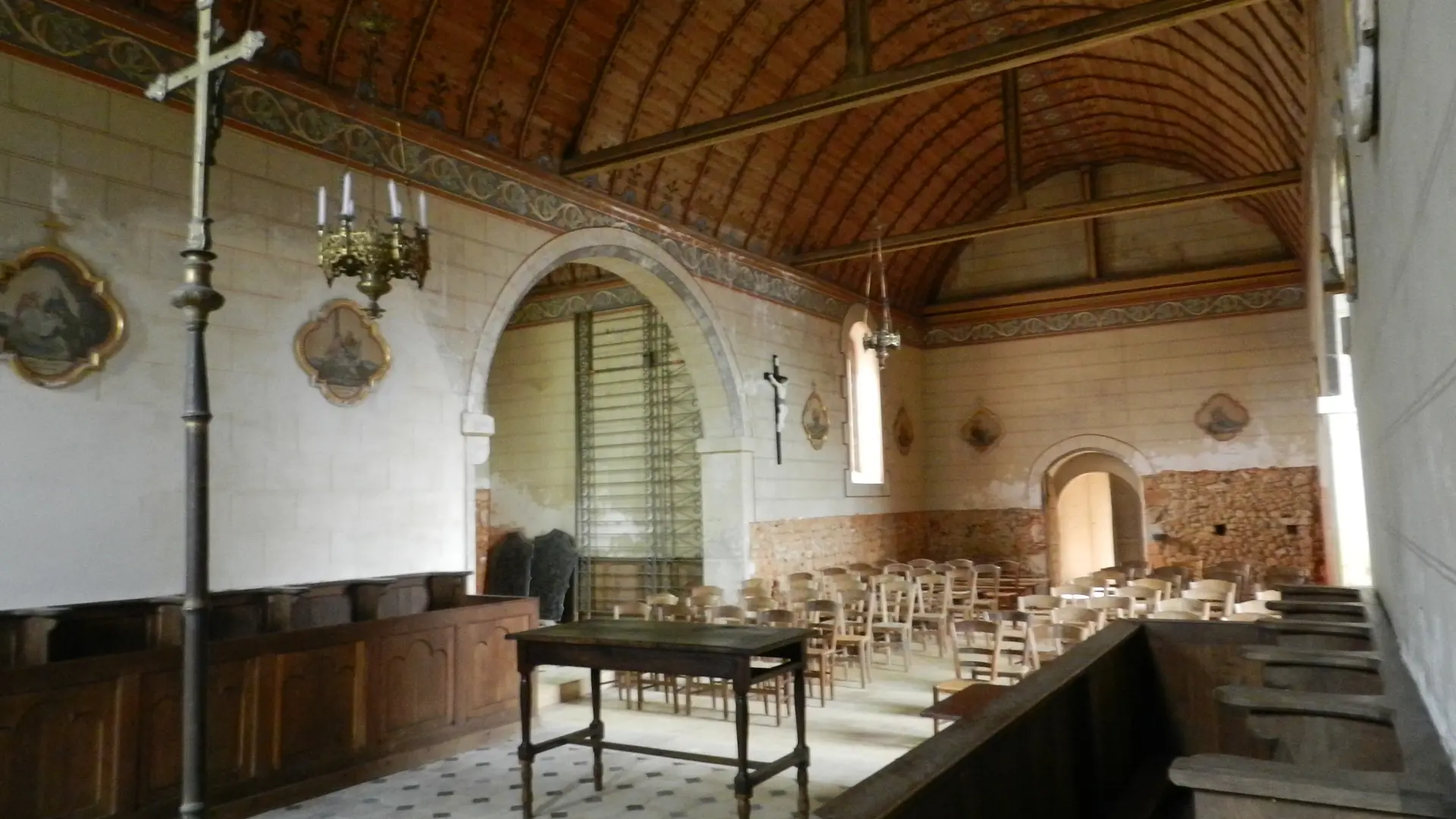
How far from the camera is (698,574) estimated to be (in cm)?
1299

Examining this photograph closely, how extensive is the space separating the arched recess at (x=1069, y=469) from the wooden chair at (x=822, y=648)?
778 centimetres

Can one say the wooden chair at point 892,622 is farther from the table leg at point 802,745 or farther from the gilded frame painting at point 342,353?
the gilded frame painting at point 342,353

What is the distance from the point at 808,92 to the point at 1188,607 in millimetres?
6202

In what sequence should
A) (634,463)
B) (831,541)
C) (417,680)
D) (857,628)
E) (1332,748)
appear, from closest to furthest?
(1332,748)
(417,680)
(857,628)
(831,541)
(634,463)

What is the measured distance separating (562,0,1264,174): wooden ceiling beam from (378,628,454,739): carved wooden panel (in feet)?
14.9

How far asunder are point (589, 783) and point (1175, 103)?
1078 cm

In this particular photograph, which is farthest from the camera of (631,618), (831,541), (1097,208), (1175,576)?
(831,541)

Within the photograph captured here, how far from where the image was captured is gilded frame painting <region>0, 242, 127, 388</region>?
5.34 metres

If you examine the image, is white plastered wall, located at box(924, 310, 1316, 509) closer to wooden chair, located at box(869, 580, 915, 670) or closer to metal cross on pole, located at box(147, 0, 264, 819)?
wooden chair, located at box(869, 580, 915, 670)

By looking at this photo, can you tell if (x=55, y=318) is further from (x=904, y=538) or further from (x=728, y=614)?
(x=904, y=538)

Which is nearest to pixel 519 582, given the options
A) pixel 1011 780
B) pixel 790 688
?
pixel 790 688

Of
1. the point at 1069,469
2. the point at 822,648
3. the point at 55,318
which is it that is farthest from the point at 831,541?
the point at 55,318

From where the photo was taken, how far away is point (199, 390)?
111 inches

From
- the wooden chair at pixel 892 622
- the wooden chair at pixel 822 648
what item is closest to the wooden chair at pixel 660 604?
the wooden chair at pixel 822 648
